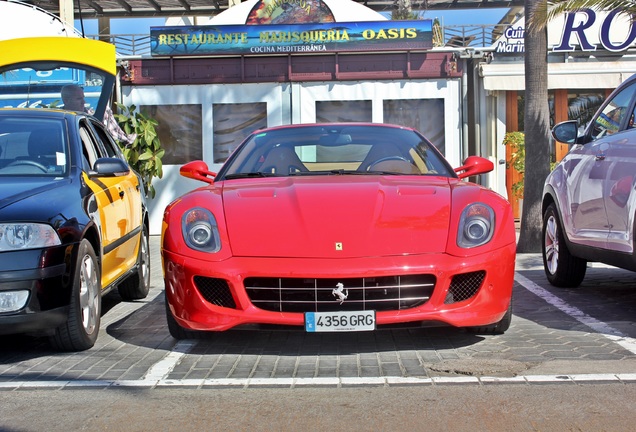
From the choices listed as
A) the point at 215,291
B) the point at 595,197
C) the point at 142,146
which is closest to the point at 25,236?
the point at 215,291

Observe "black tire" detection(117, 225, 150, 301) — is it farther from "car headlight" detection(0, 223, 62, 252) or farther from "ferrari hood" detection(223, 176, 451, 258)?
"car headlight" detection(0, 223, 62, 252)

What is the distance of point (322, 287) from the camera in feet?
16.2

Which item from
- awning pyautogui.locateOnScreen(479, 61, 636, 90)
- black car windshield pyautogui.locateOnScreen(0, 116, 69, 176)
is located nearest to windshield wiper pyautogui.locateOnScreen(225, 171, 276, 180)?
black car windshield pyautogui.locateOnScreen(0, 116, 69, 176)

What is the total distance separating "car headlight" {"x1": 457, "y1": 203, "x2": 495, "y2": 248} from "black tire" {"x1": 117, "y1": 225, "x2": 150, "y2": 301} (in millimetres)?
3403

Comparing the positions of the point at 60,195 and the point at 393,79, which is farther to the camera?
the point at 393,79

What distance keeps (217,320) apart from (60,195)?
1.27 metres

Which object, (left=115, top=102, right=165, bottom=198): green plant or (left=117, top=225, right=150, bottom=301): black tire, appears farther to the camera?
(left=115, top=102, right=165, bottom=198): green plant

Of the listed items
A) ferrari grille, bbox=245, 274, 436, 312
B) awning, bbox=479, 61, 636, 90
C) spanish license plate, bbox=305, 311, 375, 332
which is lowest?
spanish license plate, bbox=305, 311, 375, 332

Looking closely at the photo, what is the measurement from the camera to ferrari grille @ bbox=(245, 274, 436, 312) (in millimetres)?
4934

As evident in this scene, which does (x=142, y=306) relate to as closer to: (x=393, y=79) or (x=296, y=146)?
(x=296, y=146)

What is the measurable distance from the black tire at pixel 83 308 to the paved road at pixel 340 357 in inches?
3.4

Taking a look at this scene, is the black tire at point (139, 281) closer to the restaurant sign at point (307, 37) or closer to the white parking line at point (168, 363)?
the white parking line at point (168, 363)

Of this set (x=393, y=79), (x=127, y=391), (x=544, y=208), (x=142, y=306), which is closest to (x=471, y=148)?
(x=393, y=79)

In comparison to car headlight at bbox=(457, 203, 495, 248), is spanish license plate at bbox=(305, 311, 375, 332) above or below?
below
